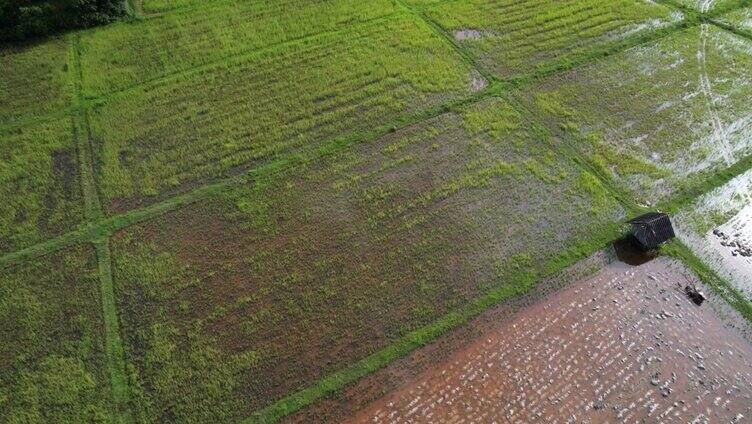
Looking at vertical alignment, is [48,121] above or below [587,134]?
above

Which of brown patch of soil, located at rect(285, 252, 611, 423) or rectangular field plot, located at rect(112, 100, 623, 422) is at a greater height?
rectangular field plot, located at rect(112, 100, 623, 422)

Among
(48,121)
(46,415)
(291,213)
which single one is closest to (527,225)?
(291,213)

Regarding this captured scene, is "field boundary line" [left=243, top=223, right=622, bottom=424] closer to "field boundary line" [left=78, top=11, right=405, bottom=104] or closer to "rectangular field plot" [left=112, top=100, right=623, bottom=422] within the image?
"rectangular field plot" [left=112, top=100, right=623, bottom=422]

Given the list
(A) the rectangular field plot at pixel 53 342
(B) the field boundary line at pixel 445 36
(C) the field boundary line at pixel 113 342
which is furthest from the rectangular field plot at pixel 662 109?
(A) the rectangular field plot at pixel 53 342

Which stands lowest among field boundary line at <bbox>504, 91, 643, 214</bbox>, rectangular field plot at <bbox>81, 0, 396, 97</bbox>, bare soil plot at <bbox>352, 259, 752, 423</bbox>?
bare soil plot at <bbox>352, 259, 752, 423</bbox>

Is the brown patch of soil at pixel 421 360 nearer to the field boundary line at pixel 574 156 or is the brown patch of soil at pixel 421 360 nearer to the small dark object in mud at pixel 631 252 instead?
the small dark object in mud at pixel 631 252

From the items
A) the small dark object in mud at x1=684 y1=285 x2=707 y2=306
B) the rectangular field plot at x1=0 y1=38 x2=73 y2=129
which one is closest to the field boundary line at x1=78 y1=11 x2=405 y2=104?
the rectangular field plot at x1=0 y1=38 x2=73 y2=129

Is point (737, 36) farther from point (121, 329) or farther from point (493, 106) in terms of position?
point (121, 329)
